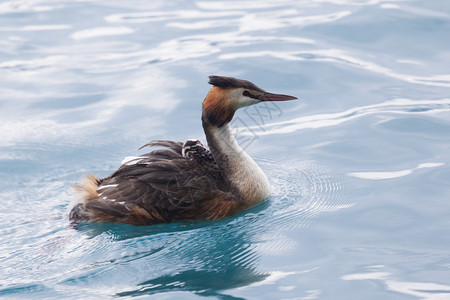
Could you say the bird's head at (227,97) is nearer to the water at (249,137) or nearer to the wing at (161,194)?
the wing at (161,194)

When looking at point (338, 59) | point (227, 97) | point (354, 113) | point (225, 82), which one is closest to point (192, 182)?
point (227, 97)

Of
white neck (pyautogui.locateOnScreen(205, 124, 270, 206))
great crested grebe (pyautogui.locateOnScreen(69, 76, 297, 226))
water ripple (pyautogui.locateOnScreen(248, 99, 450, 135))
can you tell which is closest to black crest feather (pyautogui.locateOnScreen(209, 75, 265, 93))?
great crested grebe (pyautogui.locateOnScreen(69, 76, 297, 226))

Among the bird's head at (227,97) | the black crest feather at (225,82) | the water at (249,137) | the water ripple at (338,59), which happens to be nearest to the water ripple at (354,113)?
the water at (249,137)

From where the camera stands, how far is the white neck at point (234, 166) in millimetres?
6750

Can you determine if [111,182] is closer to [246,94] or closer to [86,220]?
[86,220]

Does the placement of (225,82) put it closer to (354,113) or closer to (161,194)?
(161,194)

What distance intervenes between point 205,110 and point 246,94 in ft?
1.38

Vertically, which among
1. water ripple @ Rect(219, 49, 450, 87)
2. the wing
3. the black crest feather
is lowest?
the wing

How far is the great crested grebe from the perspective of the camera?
6461 mm

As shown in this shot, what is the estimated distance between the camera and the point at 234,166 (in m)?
6.81

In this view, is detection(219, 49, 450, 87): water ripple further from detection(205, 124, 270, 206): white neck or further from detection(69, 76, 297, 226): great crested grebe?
detection(205, 124, 270, 206): white neck

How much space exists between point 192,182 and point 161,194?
306mm

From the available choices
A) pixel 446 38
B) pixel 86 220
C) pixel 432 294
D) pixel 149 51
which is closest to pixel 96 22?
pixel 149 51

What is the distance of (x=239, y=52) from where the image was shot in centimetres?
1127
